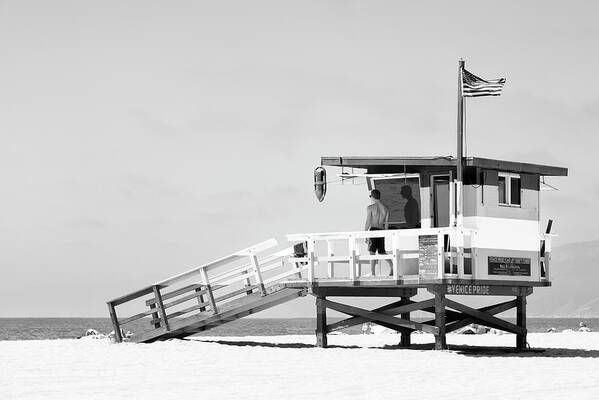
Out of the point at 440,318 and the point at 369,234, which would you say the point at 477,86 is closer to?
the point at 369,234

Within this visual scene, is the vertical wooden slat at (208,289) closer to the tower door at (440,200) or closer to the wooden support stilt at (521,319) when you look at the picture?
the tower door at (440,200)

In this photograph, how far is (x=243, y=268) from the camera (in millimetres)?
26281

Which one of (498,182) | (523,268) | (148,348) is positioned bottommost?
(148,348)

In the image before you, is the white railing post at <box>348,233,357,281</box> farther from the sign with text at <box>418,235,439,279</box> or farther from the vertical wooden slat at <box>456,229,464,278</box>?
the vertical wooden slat at <box>456,229,464,278</box>

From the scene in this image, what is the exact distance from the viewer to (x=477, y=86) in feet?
80.5

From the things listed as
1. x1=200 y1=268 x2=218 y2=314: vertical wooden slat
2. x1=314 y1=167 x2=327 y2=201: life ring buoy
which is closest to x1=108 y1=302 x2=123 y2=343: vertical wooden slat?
x1=200 y1=268 x2=218 y2=314: vertical wooden slat

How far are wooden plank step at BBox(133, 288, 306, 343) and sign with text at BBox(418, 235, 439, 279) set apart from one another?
10.7 feet

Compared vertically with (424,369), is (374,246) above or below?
above

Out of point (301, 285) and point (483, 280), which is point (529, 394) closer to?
point (483, 280)

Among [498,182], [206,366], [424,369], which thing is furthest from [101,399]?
[498,182]

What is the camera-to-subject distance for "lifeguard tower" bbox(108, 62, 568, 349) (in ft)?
78.5

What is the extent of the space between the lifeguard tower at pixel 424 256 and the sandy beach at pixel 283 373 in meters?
1.27

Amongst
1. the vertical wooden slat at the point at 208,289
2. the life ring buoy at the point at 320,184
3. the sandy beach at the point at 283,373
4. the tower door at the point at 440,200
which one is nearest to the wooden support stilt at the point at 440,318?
the sandy beach at the point at 283,373

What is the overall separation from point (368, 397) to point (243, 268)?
11258 millimetres
